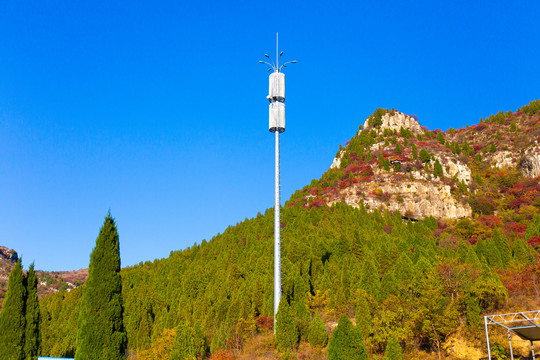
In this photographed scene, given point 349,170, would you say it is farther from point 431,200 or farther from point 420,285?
point 420,285

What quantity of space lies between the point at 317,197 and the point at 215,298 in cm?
4245

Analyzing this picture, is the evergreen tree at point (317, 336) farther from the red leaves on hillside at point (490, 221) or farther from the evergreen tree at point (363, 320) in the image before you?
the red leaves on hillside at point (490, 221)

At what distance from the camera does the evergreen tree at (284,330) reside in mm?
25953

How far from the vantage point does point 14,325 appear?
17.3m

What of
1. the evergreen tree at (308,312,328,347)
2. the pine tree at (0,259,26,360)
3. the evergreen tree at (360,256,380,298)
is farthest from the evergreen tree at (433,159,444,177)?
the pine tree at (0,259,26,360)

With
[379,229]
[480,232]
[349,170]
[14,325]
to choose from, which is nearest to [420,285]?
[14,325]

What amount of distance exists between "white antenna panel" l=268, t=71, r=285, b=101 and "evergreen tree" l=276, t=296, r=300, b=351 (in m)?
12.2

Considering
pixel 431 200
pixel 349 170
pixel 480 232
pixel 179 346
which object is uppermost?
pixel 349 170

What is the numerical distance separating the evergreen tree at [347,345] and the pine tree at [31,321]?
11950mm

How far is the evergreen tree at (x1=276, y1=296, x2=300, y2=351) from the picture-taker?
2595cm

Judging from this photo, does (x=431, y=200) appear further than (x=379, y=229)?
Yes

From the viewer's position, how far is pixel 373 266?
3419 cm

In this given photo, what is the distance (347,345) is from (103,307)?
32.9ft

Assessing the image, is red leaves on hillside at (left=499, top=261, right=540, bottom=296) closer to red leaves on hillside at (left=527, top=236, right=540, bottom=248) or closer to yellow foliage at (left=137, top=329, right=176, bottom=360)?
red leaves on hillside at (left=527, top=236, right=540, bottom=248)
